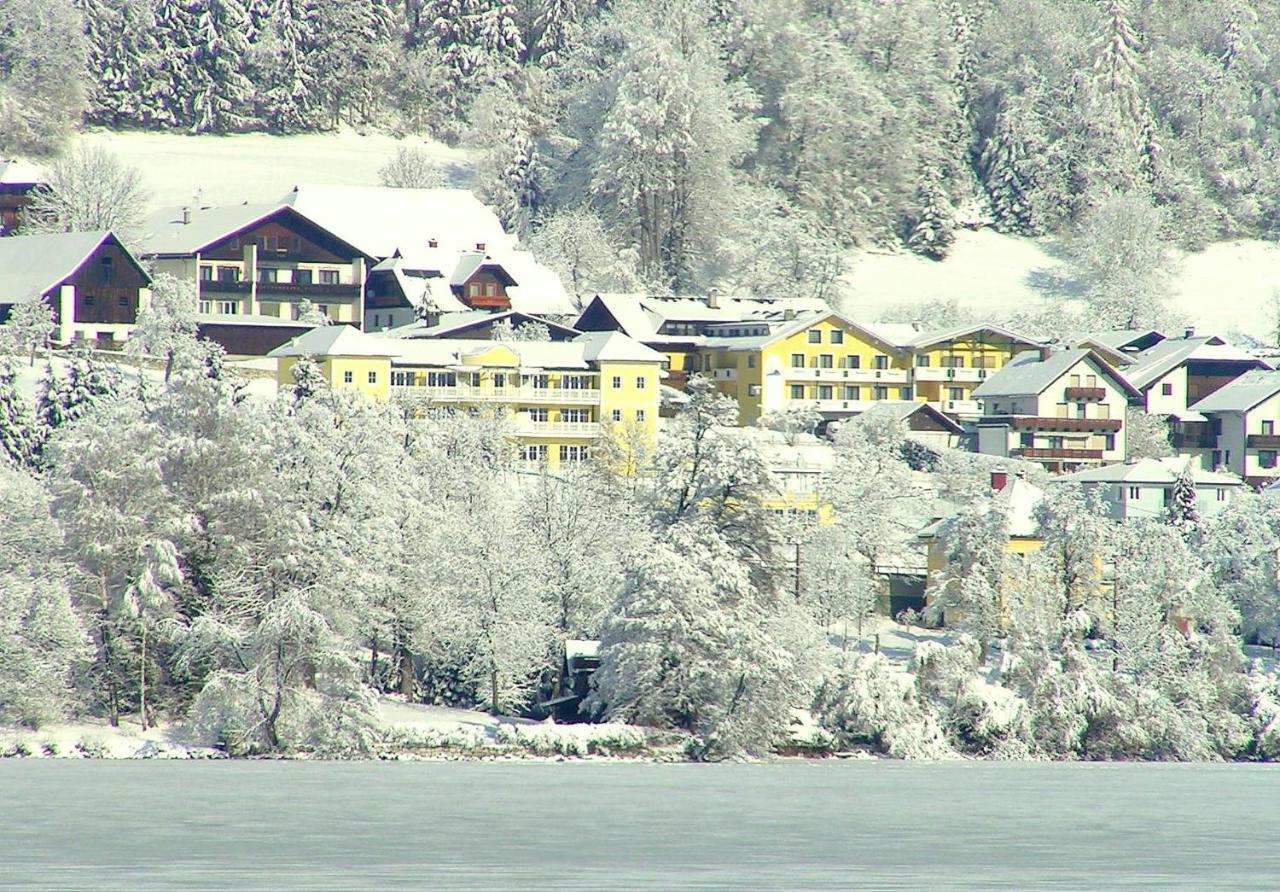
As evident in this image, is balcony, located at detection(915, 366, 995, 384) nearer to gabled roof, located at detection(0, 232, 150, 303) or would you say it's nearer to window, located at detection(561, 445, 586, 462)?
window, located at detection(561, 445, 586, 462)

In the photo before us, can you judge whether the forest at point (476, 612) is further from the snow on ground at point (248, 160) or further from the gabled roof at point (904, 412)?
the snow on ground at point (248, 160)

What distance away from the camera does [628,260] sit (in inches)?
5054

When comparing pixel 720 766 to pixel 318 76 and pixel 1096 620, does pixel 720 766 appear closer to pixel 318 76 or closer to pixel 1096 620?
pixel 1096 620

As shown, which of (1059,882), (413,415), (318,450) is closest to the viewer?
(1059,882)

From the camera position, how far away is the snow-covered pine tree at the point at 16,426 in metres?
69.6

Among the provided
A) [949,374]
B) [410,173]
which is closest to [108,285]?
[949,374]

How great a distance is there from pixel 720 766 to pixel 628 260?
77071 mm

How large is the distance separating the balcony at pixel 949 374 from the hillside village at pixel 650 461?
0.58ft

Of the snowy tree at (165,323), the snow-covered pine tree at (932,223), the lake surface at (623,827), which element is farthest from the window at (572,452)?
the snow-covered pine tree at (932,223)

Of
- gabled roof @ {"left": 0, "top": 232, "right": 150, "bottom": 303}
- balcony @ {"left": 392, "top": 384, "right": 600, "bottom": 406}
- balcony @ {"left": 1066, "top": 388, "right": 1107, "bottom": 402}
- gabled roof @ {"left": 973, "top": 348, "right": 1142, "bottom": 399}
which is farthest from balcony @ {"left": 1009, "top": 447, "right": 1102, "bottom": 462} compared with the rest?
gabled roof @ {"left": 0, "top": 232, "right": 150, "bottom": 303}

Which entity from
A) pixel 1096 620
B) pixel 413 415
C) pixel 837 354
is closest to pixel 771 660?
pixel 1096 620

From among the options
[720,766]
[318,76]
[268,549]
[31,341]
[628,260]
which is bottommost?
[720,766]

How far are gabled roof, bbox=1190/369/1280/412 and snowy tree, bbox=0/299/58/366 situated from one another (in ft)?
177

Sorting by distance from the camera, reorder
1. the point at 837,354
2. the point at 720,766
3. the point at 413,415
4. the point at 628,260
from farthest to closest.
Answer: the point at 628,260 < the point at 837,354 < the point at 413,415 < the point at 720,766
